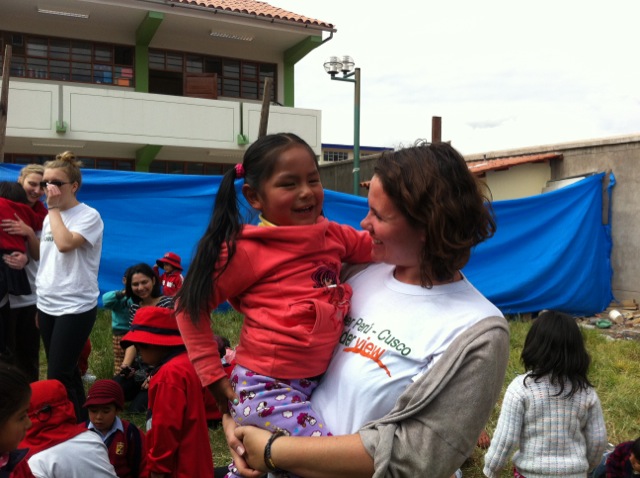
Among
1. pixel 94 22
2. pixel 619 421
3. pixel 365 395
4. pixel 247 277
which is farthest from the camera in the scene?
pixel 94 22

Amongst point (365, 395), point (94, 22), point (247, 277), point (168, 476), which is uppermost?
point (94, 22)

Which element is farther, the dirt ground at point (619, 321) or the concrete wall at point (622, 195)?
the concrete wall at point (622, 195)

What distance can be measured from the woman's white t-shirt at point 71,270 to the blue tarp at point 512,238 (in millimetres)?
2906

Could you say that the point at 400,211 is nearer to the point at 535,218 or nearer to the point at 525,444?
the point at 525,444

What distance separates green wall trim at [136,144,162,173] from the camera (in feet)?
44.8

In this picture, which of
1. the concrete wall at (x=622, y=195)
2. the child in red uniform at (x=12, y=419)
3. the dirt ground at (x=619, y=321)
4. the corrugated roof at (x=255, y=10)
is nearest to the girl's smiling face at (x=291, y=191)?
the child in red uniform at (x=12, y=419)

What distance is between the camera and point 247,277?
154 centimetres

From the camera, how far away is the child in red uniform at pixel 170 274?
5562 millimetres

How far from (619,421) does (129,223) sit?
16.2ft

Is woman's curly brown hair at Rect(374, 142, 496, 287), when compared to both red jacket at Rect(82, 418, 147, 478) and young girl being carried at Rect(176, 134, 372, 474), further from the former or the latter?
red jacket at Rect(82, 418, 147, 478)

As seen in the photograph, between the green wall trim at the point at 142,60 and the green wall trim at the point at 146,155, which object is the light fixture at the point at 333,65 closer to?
the green wall trim at the point at 146,155

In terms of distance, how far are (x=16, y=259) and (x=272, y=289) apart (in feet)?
9.29

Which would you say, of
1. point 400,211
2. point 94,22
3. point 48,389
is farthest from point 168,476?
point 94,22

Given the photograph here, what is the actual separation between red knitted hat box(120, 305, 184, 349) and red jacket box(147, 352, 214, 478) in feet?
0.49
